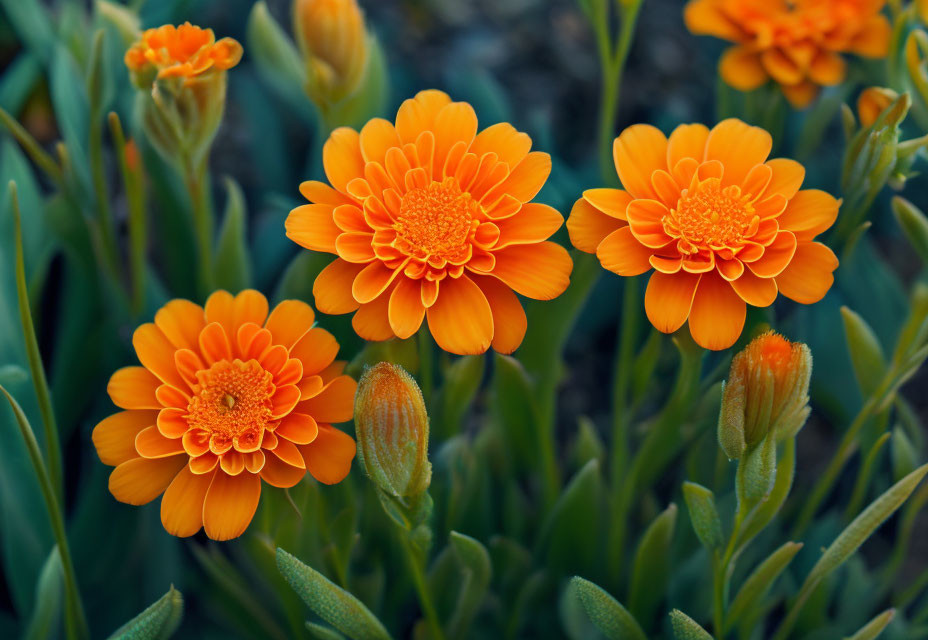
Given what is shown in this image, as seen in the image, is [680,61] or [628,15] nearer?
[628,15]

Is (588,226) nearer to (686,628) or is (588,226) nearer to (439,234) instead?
(439,234)

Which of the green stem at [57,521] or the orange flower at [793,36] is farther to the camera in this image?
the orange flower at [793,36]

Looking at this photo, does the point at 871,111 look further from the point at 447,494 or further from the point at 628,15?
the point at 447,494

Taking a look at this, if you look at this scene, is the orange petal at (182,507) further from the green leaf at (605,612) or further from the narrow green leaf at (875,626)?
the narrow green leaf at (875,626)

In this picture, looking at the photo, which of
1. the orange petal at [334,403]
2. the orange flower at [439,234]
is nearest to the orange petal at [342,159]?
the orange flower at [439,234]

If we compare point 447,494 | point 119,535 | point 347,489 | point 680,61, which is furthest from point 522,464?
point 680,61

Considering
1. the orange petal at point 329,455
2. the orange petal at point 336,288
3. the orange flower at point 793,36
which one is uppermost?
the orange flower at point 793,36

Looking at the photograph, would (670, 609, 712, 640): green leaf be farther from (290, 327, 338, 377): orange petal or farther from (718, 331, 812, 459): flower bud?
(290, 327, 338, 377): orange petal
